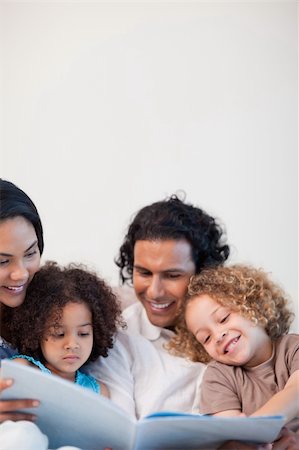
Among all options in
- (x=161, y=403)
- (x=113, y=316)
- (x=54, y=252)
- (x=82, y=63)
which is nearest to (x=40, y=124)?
(x=82, y=63)

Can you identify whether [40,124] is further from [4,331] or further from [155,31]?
[4,331]

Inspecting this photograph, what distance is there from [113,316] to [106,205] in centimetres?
111

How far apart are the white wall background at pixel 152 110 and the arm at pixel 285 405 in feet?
4.66

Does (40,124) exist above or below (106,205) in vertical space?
above

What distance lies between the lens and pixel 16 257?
1.90 metres

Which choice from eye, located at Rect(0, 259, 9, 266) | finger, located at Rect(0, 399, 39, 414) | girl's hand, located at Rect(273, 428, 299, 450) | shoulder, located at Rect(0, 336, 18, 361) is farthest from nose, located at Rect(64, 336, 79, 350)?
girl's hand, located at Rect(273, 428, 299, 450)

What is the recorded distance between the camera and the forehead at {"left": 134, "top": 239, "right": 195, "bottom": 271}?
230 centimetres

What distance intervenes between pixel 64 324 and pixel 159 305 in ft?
1.53

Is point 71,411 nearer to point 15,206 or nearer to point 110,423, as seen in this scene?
point 110,423

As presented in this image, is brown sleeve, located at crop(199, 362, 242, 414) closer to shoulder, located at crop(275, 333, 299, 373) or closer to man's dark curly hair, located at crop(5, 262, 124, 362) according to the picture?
shoulder, located at crop(275, 333, 299, 373)

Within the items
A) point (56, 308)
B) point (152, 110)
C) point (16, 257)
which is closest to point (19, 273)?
point (16, 257)

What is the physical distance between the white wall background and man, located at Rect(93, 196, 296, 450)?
1.84 ft

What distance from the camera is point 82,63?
10.6 feet

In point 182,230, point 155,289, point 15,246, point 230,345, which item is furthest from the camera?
point 182,230
